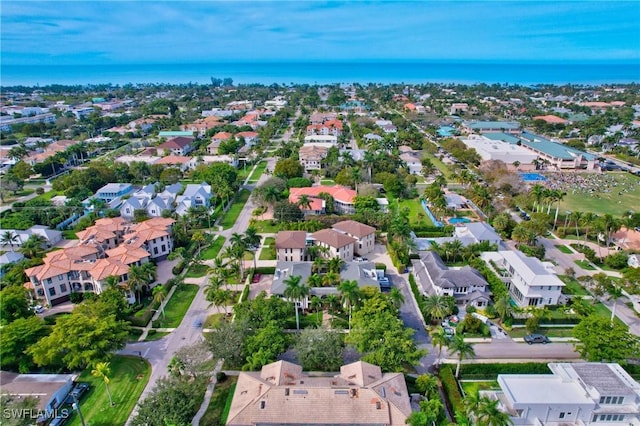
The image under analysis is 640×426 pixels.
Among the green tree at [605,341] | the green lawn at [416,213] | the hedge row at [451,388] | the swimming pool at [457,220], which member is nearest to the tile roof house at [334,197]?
the green lawn at [416,213]

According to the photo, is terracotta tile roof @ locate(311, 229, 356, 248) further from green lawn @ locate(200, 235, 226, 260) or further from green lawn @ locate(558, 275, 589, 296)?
green lawn @ locate(558, 275, 589, 296)

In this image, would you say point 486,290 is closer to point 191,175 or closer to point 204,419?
point 204,419

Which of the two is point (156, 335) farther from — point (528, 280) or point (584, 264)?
point (584, 264)

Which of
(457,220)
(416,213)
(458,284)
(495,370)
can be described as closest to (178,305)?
(458,284)

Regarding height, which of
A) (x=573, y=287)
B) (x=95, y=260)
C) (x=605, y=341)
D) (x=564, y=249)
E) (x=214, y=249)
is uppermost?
(x=605, y=341)

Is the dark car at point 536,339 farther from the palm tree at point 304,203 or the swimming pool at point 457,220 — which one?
the palm tree at point 304,203

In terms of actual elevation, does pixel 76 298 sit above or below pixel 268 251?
below
